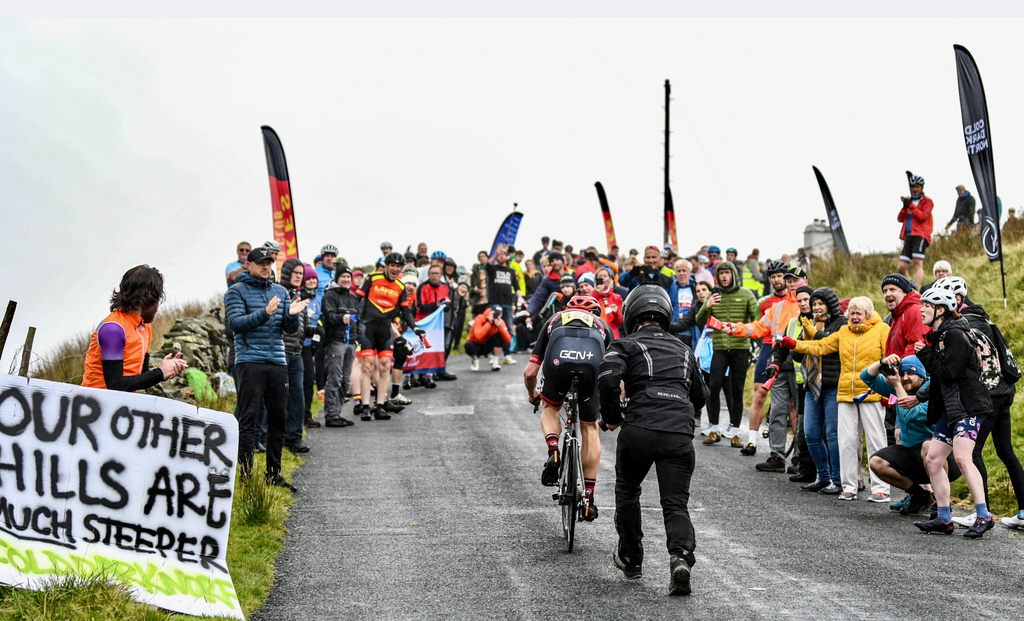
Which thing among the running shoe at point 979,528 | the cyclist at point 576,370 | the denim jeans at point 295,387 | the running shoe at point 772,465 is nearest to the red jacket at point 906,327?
the running shoe at point 979,528

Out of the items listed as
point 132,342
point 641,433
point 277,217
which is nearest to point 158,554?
point 132,342

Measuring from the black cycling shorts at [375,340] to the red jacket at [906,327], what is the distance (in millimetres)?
7538

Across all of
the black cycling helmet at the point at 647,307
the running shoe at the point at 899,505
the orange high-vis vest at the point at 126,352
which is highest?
the black cycling helmet at the point at 647,307

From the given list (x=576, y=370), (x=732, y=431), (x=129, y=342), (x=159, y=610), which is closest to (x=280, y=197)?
(x=732, y=431)

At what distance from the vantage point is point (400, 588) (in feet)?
22.4

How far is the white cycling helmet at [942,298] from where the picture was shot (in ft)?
27.9

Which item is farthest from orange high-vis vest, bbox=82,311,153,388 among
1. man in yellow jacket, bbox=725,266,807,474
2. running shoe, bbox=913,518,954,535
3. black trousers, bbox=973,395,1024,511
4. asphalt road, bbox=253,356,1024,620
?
man in yellow jacket, bbox=725,266,807,474

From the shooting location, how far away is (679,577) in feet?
21.4

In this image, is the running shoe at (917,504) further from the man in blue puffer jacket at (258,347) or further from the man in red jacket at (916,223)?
the man in red jacket at (916,223)

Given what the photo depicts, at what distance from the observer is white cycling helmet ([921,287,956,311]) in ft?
27.9

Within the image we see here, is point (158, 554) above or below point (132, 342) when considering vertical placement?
below

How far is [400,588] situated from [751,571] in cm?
252

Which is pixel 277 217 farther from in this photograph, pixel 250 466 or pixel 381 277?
pixel 250 466

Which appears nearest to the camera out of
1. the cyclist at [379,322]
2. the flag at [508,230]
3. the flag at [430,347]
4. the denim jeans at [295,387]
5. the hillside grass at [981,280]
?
the hillside grass at [981,280]
